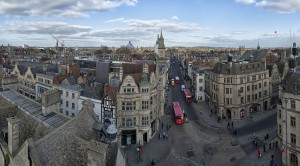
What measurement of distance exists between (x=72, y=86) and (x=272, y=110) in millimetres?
49780

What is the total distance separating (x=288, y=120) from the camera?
42656 mm

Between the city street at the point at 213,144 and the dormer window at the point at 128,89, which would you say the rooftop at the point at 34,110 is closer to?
the dormer window at the point at 128,89

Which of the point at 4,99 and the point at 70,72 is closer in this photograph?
the point at 4,99

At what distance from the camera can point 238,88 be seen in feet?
227

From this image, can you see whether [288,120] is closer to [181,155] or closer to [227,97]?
[181,155]

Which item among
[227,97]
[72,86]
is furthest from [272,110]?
[72,86]

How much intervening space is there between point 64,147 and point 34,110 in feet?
51.4

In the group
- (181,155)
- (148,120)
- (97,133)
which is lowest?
(181,155)

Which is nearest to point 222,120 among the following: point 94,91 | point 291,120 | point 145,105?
point 145,105

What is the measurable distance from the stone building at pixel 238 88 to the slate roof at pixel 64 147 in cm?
4973

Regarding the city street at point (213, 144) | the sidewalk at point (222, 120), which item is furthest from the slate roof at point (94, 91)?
the sidewalk at point (222, 120)

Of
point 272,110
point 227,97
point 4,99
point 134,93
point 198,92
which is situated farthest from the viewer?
point 198,92

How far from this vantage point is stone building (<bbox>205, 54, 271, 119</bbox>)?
69.1 m

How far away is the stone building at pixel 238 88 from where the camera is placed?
227 ft
